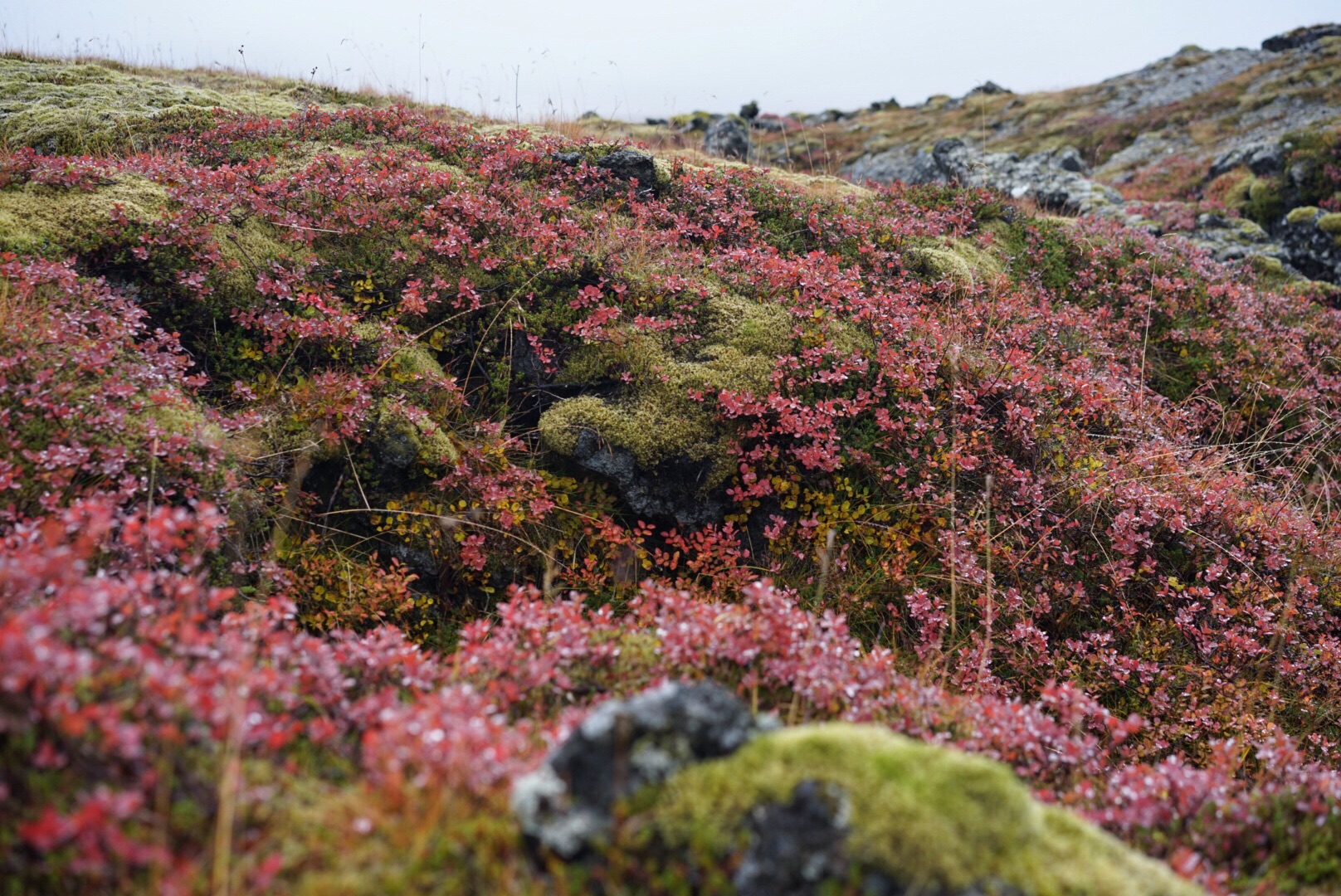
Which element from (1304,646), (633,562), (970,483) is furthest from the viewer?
(970,483)

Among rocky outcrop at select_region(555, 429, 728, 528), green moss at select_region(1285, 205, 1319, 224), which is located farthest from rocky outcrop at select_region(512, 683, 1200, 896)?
green moss at select_region(1285, 205, 1319, 224)

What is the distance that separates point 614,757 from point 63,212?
7.28 m

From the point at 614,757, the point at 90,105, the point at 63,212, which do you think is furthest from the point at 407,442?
the point at 90,105

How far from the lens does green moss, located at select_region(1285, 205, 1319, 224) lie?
14.4 metres

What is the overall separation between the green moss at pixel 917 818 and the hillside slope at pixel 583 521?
0.02m

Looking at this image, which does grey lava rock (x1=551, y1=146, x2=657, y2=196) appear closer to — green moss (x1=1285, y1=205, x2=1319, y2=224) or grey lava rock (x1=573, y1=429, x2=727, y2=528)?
grey lava rock (x1=573, y1=429, x2=727, y2=528)

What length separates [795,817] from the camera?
2.07m

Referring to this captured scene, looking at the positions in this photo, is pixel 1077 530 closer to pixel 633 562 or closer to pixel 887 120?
pixel 633 562

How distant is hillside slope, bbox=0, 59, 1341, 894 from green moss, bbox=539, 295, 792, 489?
0.04 m

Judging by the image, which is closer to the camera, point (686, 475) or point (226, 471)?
point (226, 471)

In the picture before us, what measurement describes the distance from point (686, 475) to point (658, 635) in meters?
2.62

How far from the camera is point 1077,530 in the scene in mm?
6078

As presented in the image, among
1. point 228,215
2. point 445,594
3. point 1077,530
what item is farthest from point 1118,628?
point 228,215

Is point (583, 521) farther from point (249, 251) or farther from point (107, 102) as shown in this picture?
point (107, 102)
